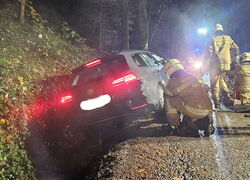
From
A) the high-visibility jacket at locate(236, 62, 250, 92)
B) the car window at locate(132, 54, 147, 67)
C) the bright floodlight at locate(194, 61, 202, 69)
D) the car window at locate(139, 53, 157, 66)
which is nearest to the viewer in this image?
the car window at locate(132, 54, 147, 67)

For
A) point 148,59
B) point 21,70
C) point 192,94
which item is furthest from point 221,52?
point 21,70

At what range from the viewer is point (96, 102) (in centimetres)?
489

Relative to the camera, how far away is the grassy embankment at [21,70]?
4438mm

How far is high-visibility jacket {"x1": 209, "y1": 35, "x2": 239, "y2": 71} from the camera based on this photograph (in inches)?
306

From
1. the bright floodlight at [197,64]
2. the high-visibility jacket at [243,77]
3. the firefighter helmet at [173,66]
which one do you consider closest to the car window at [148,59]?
the firefighter helmet at [173,66]

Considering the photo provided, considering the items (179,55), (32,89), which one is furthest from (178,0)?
(32,89)

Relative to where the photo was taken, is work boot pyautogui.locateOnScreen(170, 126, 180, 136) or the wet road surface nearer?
the wet road surface

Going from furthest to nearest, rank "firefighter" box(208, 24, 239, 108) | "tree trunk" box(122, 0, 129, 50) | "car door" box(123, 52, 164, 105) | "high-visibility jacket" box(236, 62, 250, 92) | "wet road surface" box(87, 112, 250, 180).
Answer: "tree trunk" box(122, 0, 129, 50)
"firefighter" box(208, 24, 239, 108)
"high-visibility jacket" box(236, 62, 250, 92)
"car door" box(123, 52, 164, 105)
"wet road surface" box(87, 112, 250, 180)

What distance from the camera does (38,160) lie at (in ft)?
17.1

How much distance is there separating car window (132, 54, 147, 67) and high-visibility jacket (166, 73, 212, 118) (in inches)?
Answer: 46.2

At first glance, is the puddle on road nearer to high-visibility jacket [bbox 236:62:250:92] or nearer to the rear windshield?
high-visibility jacket [bbox 236:62:250:92]

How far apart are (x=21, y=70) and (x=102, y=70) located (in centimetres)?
314

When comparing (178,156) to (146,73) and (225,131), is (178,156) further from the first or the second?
(146,73)

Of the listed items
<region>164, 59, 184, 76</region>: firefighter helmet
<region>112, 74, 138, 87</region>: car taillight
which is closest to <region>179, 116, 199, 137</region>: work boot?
<region>164, 59, 184, 76</region>: firefighter helmet
